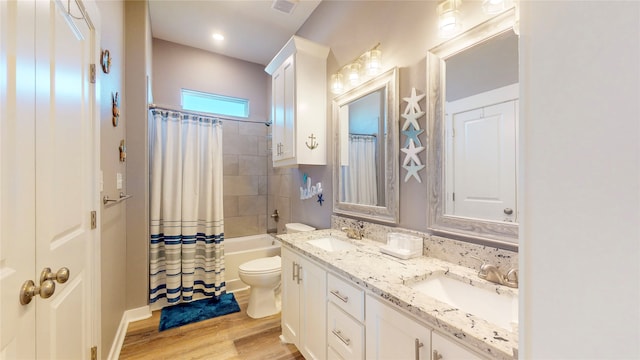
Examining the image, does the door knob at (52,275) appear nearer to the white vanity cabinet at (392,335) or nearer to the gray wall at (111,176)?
the gray wall at (111,176)

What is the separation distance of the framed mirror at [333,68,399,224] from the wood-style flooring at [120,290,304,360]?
115 cm

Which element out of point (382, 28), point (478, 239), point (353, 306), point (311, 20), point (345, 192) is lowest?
point (353, 306)


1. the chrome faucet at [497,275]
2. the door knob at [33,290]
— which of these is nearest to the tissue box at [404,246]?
the chrome faucet at [497,275]

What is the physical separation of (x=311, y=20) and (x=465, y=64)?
6.18ft

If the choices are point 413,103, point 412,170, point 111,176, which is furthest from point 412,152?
point 111,176

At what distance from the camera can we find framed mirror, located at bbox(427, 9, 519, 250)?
111cm

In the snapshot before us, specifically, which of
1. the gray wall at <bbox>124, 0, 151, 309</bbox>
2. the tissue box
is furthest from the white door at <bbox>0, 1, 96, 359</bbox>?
the tissue box

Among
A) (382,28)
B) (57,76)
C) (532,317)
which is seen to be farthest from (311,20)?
(532,317)

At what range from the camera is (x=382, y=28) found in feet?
5.85

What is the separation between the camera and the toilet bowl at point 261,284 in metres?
2.26

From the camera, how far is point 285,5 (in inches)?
96.4

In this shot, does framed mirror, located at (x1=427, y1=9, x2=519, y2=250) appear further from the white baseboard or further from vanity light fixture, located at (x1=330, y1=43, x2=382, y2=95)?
the white baseboard

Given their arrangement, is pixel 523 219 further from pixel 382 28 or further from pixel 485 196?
pixel 382 28

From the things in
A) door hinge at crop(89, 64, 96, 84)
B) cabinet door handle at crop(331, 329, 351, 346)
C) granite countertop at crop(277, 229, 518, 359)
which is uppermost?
door hinge at crop(89, 64, 96, 84)
